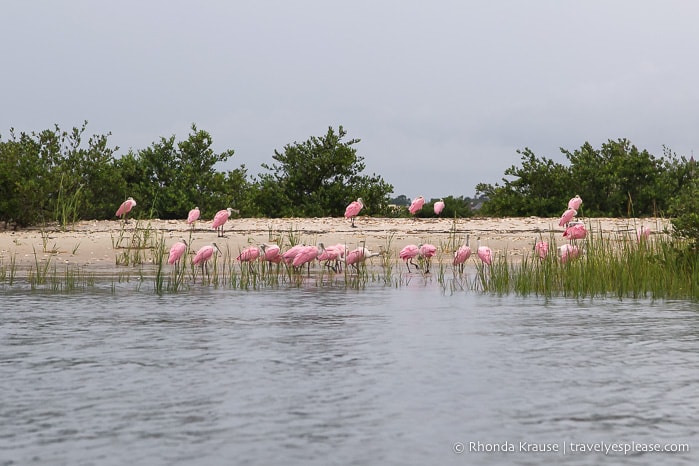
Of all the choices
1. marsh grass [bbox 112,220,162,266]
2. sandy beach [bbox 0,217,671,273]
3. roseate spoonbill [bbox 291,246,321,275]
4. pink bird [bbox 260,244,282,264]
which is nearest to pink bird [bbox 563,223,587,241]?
sandy beach [bbox 0,217,671,273]

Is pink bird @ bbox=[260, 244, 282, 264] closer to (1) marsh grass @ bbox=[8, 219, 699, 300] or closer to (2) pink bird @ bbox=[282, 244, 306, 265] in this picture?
(2) pink bird @ bbox=[282, 244, 306, 265]


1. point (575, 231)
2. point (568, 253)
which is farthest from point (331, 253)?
point (575, 231)

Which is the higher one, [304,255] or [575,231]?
[575,231]

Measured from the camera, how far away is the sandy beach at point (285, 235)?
21578mm

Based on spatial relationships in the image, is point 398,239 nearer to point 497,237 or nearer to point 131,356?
point 497,237

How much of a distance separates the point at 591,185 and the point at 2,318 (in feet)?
73.3

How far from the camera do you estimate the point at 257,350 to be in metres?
9.31

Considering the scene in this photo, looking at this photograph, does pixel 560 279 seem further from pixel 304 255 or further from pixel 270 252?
pixel 270 252

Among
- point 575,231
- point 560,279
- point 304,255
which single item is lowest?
point 560,279

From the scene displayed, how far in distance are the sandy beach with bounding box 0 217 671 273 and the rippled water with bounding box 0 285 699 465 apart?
345 inches

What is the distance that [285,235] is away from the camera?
23734 millimetres

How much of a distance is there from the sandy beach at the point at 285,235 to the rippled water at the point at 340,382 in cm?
876

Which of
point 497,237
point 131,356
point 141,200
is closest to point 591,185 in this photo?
point 497,237

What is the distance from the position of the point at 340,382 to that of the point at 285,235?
16110 mm
